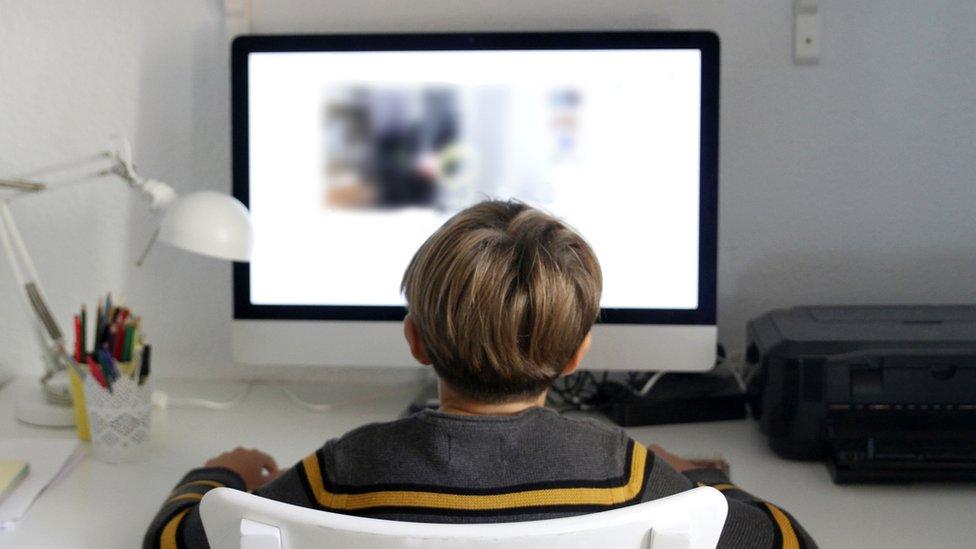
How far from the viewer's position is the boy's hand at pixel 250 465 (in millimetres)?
1146

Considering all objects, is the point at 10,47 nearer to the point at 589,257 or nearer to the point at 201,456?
the point at 201,456

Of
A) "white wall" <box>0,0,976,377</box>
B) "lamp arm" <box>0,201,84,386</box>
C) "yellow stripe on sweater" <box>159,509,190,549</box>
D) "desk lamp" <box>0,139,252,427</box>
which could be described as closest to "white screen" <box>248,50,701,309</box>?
"desk lamp" <box>0,139,252,427</box>

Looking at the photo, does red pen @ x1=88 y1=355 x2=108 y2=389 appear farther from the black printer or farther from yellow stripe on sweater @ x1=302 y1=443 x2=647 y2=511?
the black printer

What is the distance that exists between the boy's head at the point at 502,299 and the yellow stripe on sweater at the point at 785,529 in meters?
0.27

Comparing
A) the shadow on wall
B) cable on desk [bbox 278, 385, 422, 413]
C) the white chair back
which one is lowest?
cable on desk [bbox 278, 385, 422, 413]

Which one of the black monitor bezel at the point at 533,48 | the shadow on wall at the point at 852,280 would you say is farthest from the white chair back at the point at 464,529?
the shadow on wall at the point at 852,280

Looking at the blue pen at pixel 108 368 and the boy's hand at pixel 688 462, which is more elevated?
the blue pen at pixel 108 368

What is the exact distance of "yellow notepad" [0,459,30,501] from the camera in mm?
1126

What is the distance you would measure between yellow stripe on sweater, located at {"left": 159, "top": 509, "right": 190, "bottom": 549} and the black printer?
71 centimetres

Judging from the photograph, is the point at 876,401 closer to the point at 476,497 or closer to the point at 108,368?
the point at 476,497

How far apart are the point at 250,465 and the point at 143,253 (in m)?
0.49

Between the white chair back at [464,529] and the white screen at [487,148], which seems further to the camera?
the white screen at [487,148]

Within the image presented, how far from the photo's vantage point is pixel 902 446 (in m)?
1.20

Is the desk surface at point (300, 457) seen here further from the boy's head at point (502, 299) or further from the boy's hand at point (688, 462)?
the boy's head at point (502, 299)
